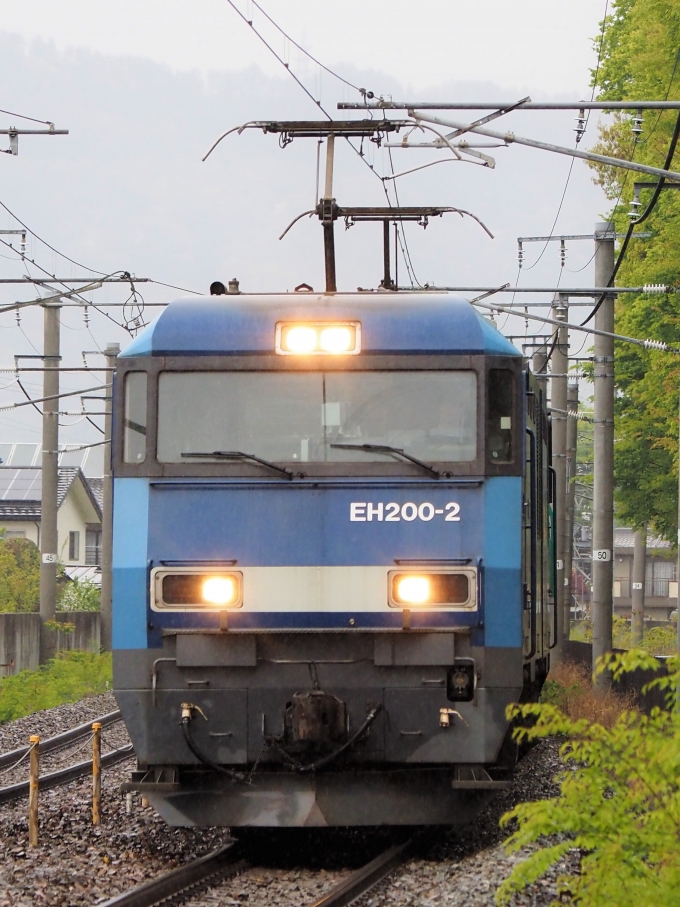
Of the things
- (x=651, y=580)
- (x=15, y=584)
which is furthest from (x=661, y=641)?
(x=651, y=580)

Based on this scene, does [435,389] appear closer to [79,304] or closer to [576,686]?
[576,686]

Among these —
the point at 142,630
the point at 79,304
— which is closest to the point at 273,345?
the point at 142,630

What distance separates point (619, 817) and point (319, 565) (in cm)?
304

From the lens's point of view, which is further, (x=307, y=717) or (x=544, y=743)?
(x=544, y=743)

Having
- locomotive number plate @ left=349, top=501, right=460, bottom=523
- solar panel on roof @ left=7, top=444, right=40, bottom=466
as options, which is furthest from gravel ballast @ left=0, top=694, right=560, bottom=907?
solar panel on roof @ left=7, top=444, right=40, bottom=466

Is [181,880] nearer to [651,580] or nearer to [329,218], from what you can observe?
[329,218]

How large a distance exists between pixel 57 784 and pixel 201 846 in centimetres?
427

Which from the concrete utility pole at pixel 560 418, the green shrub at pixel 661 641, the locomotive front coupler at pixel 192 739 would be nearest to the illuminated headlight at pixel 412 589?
the locomotive front coupler at pixel 192 739

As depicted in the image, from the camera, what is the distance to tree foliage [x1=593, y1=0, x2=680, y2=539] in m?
30.8

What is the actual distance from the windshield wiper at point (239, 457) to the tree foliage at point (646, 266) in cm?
1971

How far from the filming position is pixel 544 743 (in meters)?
16.5

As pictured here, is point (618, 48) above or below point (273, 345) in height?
above

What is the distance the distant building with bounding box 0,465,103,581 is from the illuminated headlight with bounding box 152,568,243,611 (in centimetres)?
4311

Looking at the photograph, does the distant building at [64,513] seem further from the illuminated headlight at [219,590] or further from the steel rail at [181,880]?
the illuminated headlight at [219,590]
